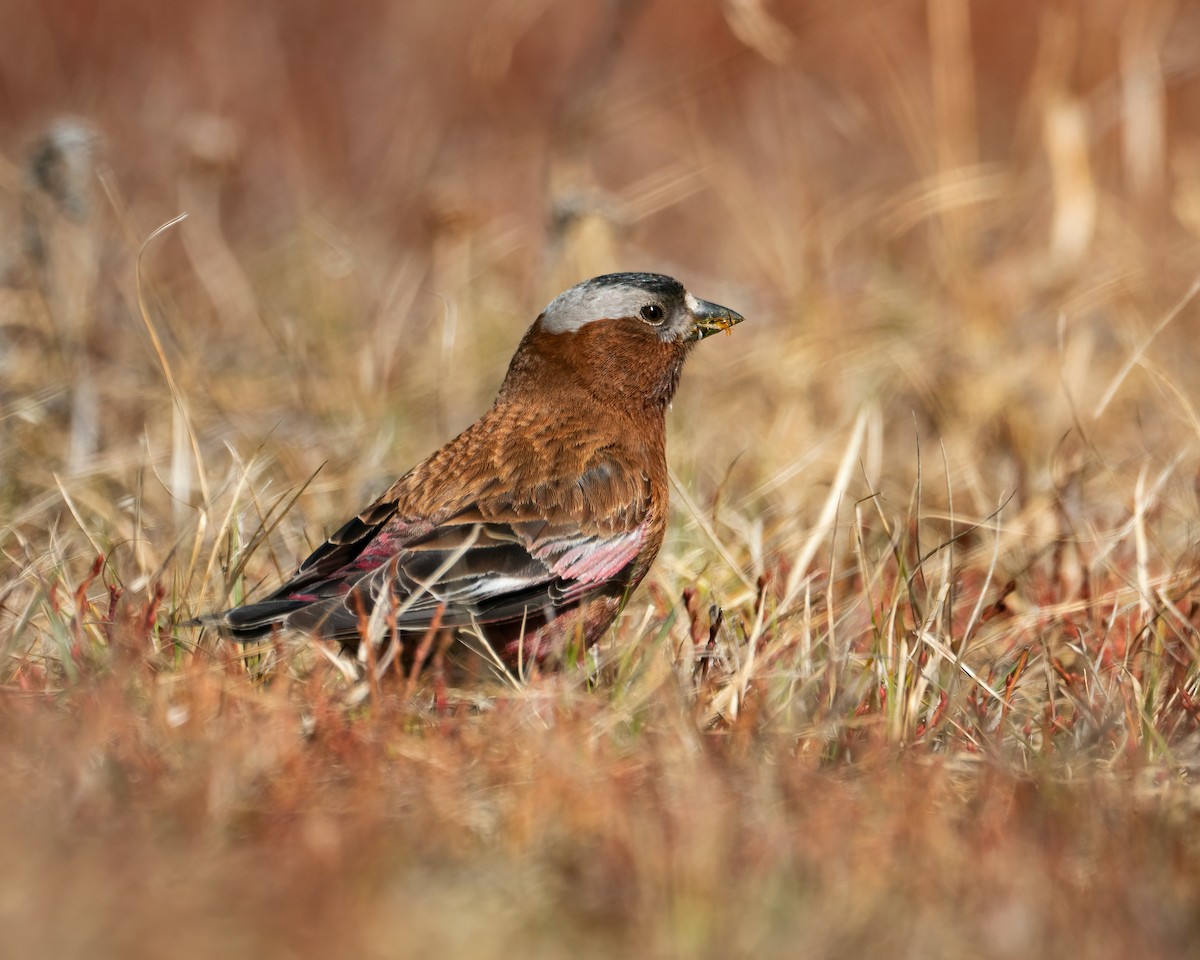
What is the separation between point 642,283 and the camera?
152 inches

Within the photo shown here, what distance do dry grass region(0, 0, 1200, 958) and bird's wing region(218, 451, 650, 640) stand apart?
14 cm

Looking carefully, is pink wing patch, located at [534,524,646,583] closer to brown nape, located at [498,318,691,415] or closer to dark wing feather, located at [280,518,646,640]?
dark wing feather, located at [280,518,646,640]

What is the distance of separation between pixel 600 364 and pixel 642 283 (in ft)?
0.77

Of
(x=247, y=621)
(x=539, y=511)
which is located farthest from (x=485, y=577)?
(x=247, y=621)

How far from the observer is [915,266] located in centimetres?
716

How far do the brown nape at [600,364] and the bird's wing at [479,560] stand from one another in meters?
0.30

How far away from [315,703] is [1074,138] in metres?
4.20

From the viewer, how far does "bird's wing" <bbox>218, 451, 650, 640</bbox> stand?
3.17 m

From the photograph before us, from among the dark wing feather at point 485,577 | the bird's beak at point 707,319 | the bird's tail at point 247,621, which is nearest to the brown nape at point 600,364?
the bird's beak at point 707,319

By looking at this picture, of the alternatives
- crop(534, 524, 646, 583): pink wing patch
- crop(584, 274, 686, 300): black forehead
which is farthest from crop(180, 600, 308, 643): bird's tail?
crop(584, 274, 686, 300): black forehead

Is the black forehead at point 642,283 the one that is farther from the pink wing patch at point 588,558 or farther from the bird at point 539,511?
the pink wing patch at point 588,558

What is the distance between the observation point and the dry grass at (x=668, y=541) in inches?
86.7

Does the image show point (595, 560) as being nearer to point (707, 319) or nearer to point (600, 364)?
point (600, 364)

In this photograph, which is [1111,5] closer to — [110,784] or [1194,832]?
[1194,832]
